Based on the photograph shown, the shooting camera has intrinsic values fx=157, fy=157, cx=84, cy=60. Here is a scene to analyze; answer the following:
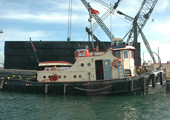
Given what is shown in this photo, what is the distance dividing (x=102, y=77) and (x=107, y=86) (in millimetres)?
2159

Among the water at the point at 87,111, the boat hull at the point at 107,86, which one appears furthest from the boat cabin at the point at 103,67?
the water at the point at 87,111

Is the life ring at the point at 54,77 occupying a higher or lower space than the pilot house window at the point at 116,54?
lower

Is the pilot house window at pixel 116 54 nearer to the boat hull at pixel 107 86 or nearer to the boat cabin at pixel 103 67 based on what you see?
the boat cabin at pixel 103 67

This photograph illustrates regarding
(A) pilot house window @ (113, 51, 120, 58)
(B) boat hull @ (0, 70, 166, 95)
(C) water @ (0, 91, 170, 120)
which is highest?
(A) pilot house window @ (113, 51, 120, 58)

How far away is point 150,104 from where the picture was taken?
12.4 metres

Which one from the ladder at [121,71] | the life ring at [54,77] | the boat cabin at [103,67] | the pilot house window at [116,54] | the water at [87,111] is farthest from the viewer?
the life ring at [54,77]

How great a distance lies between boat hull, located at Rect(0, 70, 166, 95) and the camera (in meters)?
15.3

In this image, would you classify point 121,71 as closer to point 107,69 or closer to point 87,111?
point 107,69

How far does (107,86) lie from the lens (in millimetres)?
15430

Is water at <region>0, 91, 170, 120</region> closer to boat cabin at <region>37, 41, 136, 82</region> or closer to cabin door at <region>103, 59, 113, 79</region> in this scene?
cabin door at <region>103, 59, 113, 79</region>

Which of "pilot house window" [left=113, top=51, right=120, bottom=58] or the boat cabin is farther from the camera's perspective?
"pilot house window" [left=113, top=51, right=120, bottom=58]

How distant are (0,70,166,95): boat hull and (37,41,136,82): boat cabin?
2.31ft

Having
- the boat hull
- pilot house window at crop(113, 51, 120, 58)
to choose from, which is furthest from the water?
pilot house window at crop(113, 51, 120, 58)

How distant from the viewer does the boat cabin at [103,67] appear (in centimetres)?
1599
